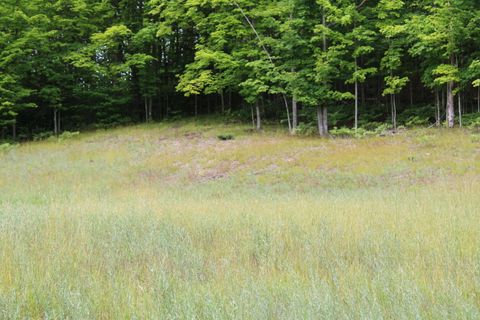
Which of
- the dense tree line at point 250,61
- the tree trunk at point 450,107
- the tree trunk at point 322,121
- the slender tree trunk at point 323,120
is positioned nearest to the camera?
the tree trunk at point 450,107

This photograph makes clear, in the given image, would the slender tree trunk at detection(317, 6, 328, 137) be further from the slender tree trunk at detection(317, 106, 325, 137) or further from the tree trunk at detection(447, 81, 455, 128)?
the tree trunk at detection(447, 81, 455, 128)

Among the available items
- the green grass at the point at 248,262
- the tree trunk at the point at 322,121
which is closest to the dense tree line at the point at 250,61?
the tree trunk at the point at 322,121

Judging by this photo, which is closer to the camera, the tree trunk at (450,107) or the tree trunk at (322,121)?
the tree trunk at (450,107)

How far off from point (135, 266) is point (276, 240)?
1.98 metres

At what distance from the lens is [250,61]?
102 feet

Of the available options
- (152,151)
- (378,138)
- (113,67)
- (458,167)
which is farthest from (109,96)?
(458,167)

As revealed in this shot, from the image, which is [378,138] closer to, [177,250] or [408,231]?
[408,231]

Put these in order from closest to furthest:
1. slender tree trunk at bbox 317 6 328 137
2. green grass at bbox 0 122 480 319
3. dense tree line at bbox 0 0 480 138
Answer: green grass at bbox 0 122 480 319
dense tree line at bbox 0 0 480 138
slender tree trunk at bbox 317 6 328 137

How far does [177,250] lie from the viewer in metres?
5.41

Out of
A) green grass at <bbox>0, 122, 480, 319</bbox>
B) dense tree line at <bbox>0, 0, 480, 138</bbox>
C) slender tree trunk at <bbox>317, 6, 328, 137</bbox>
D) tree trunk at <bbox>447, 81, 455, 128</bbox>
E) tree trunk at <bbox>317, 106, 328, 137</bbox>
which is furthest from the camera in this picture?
tree trunk at <bbox>317, 106, 328, 137</bbox>

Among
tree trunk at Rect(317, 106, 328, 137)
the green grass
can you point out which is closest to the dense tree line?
tree trunk at Rect(317, 106, 328, 137)

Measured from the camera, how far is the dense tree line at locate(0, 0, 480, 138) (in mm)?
24953

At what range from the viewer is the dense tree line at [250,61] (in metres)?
25.0

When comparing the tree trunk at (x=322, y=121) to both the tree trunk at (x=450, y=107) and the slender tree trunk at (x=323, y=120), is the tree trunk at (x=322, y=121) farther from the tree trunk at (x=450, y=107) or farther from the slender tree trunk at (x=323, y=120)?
the tree trunk at (x=450, y=107)
